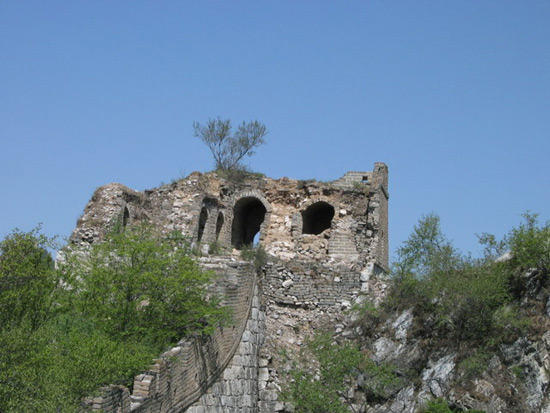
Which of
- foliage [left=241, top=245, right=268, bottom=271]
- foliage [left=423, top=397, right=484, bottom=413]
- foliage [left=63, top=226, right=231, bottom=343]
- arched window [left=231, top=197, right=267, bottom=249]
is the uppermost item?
arched window [left=231, top=197, right=267, bottom=249]

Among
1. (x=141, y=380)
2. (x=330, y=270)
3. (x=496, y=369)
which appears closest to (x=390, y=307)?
(x=330, y=270)

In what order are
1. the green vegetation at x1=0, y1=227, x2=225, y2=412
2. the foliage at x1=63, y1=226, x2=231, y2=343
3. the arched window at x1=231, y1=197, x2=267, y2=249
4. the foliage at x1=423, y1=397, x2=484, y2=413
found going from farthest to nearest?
1. the arched window at x1=231, y1=197, x2=267, y2=249
2. the foliage at x1=63, y1=226, x2=231, y2=343
3. the foliage at x1=423, y1=397, x2=484, y2=413
4. the green vegetation at x1=0, y1=227, x2=225, y2=412

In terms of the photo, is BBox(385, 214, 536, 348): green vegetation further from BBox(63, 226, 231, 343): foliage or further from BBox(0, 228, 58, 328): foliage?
Answer: BBox(0, 228, 58, 328): foliage

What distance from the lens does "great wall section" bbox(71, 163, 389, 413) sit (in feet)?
87.9

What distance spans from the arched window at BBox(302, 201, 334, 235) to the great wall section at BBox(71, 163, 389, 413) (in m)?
0.04

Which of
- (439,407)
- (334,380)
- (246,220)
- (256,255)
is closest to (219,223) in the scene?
(246,220)

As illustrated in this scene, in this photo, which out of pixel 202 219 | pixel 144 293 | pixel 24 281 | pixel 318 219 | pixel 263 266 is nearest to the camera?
pixel 24 281

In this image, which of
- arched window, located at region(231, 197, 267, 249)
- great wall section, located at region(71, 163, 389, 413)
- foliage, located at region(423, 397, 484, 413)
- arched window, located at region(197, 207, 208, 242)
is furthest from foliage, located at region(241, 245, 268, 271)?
foliage, located at region(423, 397, 484, 413)

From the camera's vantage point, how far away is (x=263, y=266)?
32.1m

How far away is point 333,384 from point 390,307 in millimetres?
3343

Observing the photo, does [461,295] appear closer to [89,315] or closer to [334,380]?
[334,380]

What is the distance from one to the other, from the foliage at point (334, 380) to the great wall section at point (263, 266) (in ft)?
2.56

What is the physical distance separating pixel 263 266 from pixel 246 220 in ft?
20.5

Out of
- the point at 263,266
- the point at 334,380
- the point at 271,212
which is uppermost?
the point at 271,212
